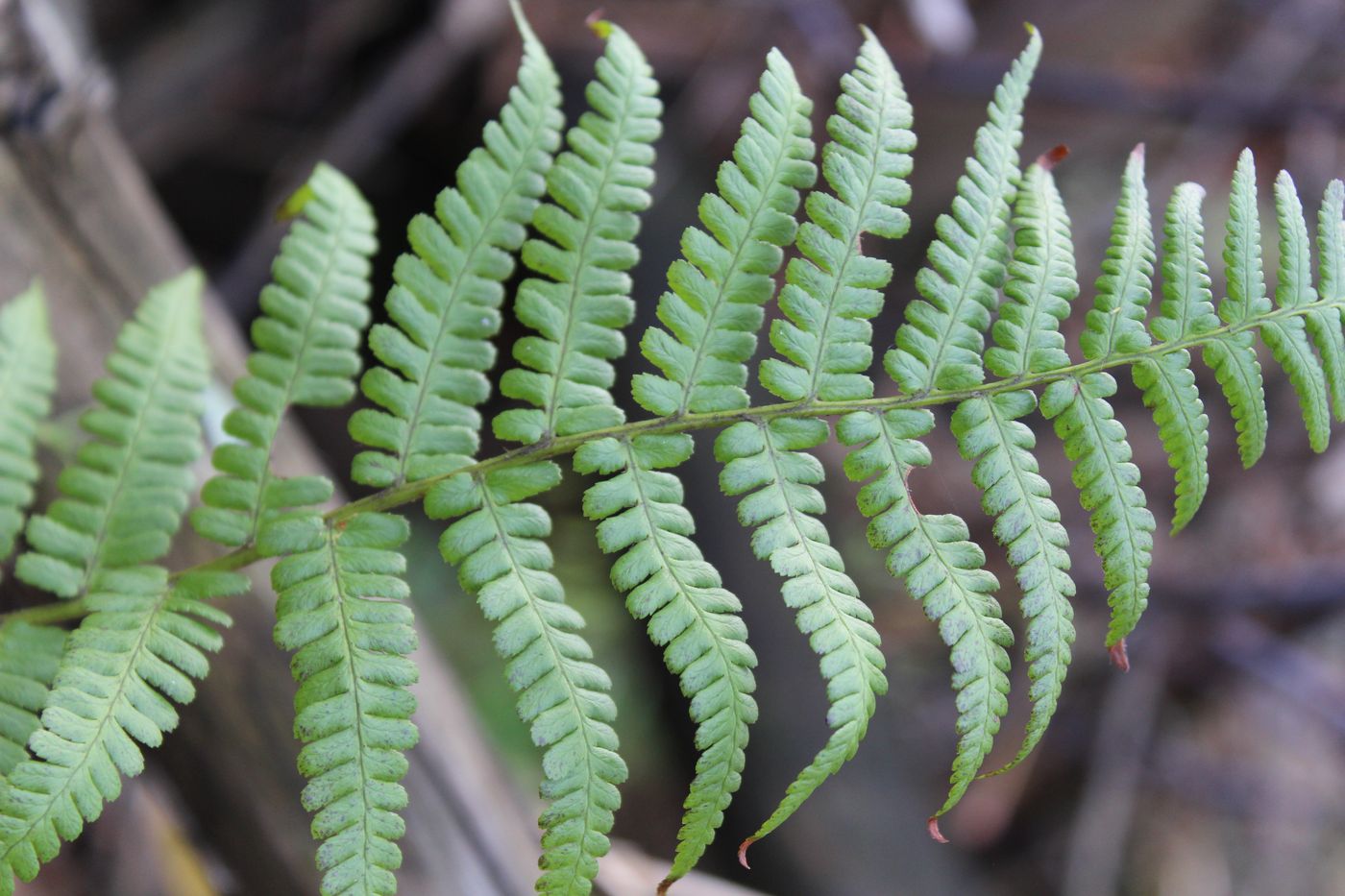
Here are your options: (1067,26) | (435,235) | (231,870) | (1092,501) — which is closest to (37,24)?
(435,235)

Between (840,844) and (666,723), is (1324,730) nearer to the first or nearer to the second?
(840,844)

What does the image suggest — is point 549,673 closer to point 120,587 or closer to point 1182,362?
point 120,587

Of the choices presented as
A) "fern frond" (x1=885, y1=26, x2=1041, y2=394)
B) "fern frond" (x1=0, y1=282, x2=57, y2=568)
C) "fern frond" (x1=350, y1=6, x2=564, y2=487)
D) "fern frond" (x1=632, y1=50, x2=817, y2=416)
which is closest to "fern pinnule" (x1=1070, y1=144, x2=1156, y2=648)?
"fern frond" (x1=885, y1=26, x2=1041, y2=394)

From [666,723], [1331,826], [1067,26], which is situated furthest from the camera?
[1067,26]

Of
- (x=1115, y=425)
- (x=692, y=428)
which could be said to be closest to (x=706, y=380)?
(x=692, y=428)

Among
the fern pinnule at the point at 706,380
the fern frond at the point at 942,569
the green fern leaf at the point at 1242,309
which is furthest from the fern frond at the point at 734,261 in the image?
the green fern leaf at the point at 1242,309

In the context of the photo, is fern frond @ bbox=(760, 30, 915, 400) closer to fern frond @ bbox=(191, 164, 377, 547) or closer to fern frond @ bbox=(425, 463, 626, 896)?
fern frond @ bbox=(425, 463, 626, 896)
